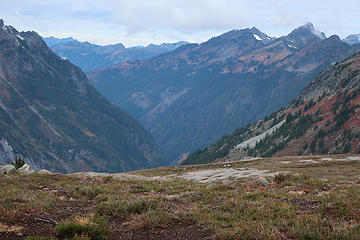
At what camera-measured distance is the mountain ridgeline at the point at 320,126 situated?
125 metres

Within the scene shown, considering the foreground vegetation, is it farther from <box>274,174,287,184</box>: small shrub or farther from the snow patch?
the snow patch

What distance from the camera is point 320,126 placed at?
143375mm

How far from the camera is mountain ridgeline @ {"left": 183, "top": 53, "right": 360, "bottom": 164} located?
124875 mm

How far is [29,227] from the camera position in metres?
12.7

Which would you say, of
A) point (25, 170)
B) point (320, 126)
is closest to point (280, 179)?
point (25, 170)

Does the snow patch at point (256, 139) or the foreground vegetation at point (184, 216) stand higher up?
→ the foreground vegetation at point (184, 216)

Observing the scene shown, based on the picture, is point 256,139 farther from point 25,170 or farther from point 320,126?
point 25,170

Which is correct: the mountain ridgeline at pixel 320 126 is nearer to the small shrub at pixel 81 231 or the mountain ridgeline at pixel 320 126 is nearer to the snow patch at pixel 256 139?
the snow patch at pixel 256 139

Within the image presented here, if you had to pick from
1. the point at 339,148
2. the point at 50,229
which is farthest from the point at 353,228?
the point at 339,148

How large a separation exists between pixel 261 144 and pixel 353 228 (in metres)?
161

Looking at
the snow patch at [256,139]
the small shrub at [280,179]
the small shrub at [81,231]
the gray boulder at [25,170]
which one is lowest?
the snow patch at [256,139]

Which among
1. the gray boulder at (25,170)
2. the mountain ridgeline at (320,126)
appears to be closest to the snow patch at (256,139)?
the mountain ridgeline at (320,126)

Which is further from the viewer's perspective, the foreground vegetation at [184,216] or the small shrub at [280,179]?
the small shrub at [280,179]

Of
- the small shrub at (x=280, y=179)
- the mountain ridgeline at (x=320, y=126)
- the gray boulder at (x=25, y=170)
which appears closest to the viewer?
the small shrub at (x=280, y=179)
